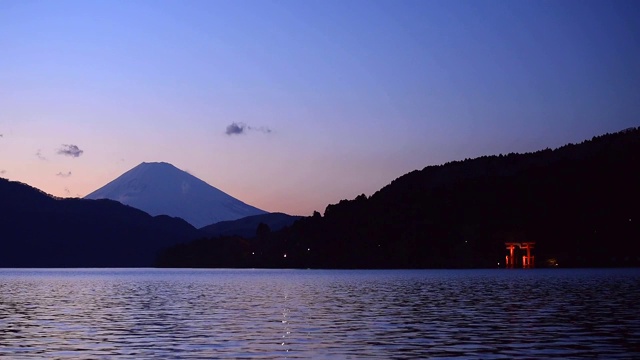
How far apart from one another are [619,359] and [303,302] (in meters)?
46.9

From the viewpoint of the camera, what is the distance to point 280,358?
37.7 m

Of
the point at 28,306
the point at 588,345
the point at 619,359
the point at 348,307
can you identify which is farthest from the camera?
the point at 28,306

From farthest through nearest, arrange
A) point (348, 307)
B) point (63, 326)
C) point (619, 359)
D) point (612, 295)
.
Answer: point (612, 295) → point (348, 307) → point (63, 326) → point (619, 359)

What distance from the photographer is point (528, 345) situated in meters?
41.0

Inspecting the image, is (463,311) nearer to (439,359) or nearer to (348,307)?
(348,307)

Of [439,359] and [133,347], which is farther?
[133,347]

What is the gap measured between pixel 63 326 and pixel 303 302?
29.4 m

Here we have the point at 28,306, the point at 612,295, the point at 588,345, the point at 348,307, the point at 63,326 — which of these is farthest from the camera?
the point at 612,295

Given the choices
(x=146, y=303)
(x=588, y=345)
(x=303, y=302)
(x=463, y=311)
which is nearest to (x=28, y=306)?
(x=146, y=303)

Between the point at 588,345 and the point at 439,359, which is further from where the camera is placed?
the point at 588,345

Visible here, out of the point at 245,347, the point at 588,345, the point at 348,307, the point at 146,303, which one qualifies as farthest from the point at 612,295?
the point at 245,347

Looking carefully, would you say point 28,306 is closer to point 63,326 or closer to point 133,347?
point 63,326

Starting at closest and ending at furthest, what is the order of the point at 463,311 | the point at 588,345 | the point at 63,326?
the point at 588,345
the point at 63,326
the point at 463,311

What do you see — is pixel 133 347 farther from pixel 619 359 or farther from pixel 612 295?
pixel 612 295
